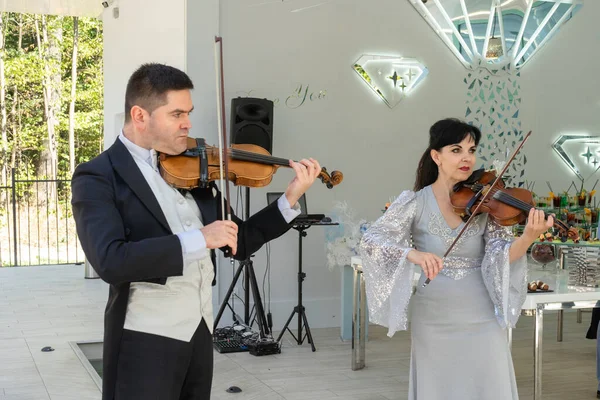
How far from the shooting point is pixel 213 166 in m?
2.40

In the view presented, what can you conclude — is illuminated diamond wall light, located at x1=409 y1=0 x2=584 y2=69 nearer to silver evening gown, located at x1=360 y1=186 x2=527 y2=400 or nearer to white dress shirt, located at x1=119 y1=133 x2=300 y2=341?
silver evening gown, located at x1=360 y1=186 x2=527 y2=400

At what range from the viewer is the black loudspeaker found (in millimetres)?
6164

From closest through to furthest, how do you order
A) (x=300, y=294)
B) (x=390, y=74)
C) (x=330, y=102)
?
(x=300, y=294), (x=330, y=102), (x=390, y=74)

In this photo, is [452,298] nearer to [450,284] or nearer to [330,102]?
[450,284]

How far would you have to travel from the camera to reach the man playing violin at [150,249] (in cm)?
193

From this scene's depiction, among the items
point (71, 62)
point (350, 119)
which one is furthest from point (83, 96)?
point (350, 119)

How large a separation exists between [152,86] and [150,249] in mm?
459

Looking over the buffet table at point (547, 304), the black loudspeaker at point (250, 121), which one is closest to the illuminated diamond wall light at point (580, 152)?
the black loudspeaker at point (250, 121)

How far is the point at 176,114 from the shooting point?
2084 mm

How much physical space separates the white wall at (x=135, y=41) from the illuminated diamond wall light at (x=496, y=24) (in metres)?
2.34

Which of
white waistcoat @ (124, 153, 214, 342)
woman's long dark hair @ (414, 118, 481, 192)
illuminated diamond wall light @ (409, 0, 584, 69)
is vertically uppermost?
illuminated diamond wall light @ (409, 0, 584, 69)

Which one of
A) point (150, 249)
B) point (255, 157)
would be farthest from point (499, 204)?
point (150, 249)

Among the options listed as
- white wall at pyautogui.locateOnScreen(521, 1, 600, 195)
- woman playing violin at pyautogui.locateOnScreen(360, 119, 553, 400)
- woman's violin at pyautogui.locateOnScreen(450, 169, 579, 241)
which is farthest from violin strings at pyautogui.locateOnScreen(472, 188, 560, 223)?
white wall at pyautogui.locateOnScreen(521, 1, 600, 195)

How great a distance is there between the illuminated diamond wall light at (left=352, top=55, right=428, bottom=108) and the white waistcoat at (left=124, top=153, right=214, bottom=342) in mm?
5208
